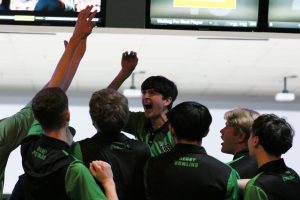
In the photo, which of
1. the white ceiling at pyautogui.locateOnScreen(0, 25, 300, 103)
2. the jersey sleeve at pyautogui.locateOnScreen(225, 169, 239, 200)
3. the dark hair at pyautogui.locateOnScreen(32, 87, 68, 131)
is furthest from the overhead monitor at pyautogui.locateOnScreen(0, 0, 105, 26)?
the white ceiling at pyautogui.locateOnScreen(0, 25, 300, 103)

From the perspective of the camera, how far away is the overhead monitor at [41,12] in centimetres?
384

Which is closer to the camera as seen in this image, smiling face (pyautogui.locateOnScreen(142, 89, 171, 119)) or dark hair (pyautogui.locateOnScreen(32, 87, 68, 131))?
dark hair (pyautogui.locateOnScreen(32, 87, 68, 131))

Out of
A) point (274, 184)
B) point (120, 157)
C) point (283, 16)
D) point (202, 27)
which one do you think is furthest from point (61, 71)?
point (283, 16)

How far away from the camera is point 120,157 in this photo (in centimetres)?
258

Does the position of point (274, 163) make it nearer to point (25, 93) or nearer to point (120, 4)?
point (120, 4)

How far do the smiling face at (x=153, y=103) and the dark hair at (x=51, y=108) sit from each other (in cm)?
74

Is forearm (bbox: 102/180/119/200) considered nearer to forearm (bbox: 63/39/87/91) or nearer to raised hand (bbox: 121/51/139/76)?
forearm (bbox: 63/39/87/91)

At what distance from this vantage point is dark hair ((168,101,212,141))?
2.55m

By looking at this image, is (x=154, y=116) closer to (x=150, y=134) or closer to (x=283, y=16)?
(x=150, y=134)

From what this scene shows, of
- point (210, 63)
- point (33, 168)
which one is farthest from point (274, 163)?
point (210, 63)

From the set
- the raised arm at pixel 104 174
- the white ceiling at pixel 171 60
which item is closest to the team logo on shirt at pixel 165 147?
the raised arm at pixel 104 174

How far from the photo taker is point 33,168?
2.47 meters

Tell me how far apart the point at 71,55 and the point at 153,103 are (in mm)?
604

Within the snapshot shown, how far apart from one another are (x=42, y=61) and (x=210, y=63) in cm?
297
